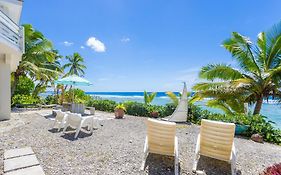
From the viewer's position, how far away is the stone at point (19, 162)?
4059mm

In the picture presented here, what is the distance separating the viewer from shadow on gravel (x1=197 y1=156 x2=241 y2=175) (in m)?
4.48

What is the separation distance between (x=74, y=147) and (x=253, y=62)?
9.79 meters

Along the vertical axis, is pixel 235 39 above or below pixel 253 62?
above

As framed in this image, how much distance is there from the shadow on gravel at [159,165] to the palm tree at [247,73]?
6560 millimetres

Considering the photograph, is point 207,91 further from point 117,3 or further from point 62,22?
point 62,22

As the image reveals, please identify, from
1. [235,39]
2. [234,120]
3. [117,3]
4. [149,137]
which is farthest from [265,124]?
[117,3]

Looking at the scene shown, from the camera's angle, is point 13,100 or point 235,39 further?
point 13,100

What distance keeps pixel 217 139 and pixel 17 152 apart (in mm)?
4925

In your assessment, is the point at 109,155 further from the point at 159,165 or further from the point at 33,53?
the point at 33,53

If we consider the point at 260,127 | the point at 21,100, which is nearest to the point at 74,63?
the point at 21,100

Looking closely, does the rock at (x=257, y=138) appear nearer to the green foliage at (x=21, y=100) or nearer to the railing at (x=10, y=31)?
the railing at (x=10, y=31)

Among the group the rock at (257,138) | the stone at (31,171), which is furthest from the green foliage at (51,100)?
the rock at (257,138)

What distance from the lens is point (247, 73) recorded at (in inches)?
418

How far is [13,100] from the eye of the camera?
55.4 feet
